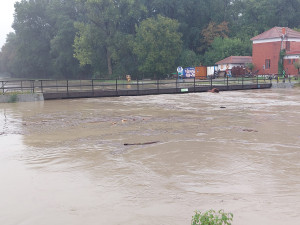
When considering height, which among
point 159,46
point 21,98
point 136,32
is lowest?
point 21,98

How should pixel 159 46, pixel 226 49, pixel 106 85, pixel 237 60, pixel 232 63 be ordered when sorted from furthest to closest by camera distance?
pixel 226 49 → pixel 159 46 → pixel 237 60 → pixel 232 63 → pixel 106 85

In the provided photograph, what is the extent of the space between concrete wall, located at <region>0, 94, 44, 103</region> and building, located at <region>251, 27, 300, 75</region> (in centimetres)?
4047

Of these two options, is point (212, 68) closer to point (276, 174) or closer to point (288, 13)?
point (288, 13)

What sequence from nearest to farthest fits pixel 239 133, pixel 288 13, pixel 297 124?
pixel 239 133 < pixel 297 124 < pixel 288 13

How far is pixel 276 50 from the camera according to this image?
57.7m

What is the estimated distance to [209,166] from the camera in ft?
31.3

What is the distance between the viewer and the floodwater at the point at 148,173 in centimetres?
677

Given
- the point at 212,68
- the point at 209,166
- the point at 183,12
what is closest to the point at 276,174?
the point at 209,166

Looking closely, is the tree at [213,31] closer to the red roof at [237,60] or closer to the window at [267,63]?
the red roof at [237,60]

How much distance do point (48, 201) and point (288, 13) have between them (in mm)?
84871

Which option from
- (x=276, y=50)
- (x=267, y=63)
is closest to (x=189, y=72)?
(x=267, y=63)

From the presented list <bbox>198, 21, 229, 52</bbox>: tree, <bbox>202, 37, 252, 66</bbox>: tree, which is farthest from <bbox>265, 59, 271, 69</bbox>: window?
<bbox>198, 21, 229, 52</bbox>: tree

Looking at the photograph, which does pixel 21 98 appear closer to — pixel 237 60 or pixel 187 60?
pixel 237 60

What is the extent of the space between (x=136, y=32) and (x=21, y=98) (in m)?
61.3
